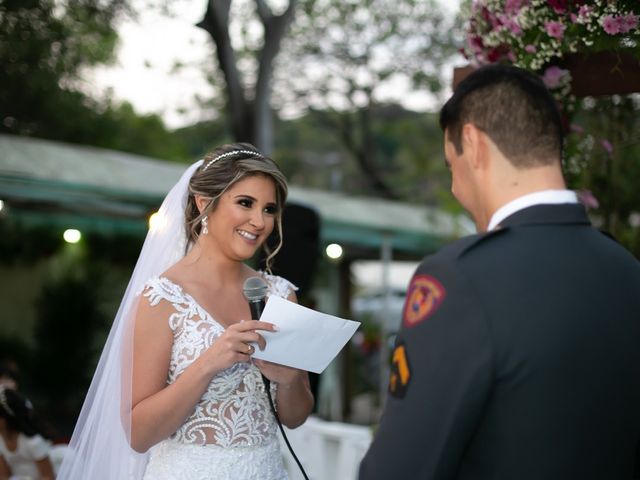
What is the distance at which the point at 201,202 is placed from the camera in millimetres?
3180

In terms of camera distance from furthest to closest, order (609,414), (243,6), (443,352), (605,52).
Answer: (243,6) < (605,52) < (609,414) < (443,352)

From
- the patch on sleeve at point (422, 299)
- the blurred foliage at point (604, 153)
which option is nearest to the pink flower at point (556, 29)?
the blurred foliage at point (604, 153)

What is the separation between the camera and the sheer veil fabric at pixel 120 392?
2936mm

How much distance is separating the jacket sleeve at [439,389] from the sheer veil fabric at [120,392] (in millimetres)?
1456

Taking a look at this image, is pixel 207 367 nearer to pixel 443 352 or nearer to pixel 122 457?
pixel 122 457

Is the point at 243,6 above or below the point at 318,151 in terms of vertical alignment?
above

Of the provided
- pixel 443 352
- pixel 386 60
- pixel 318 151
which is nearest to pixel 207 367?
pixel 443 352

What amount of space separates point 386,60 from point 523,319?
16.3m

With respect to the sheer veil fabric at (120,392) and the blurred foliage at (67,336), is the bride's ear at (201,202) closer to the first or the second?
the sheer veil fabric at (120,392)

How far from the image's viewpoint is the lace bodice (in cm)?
293

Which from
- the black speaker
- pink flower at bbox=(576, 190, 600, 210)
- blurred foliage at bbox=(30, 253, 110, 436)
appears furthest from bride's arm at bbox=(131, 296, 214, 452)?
blurred foliage at bbox=(30, 253, 110, 436)

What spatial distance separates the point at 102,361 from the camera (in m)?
3.22

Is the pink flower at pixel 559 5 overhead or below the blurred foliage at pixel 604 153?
overhead

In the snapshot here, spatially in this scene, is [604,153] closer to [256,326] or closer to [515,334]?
[256,326]
